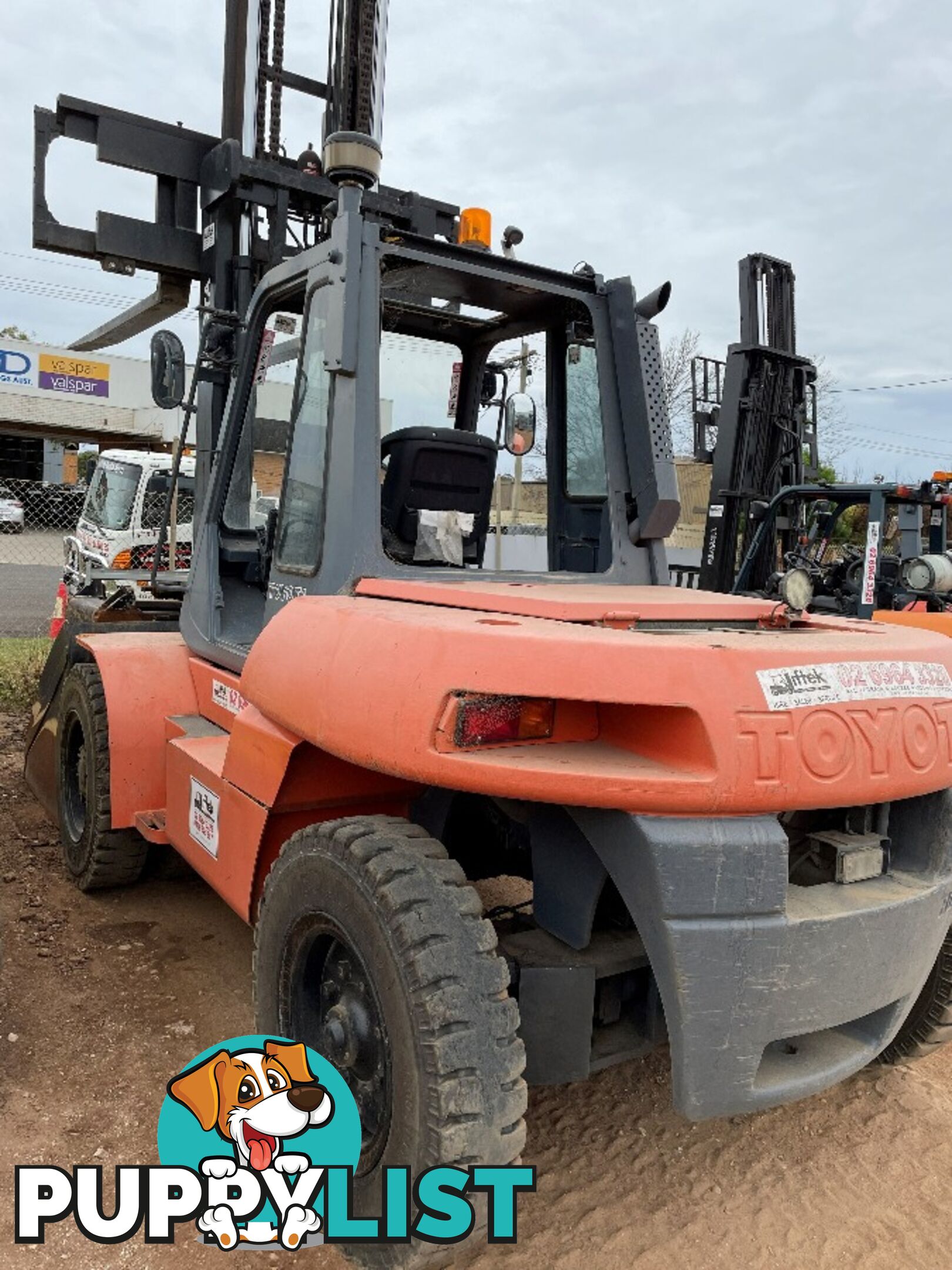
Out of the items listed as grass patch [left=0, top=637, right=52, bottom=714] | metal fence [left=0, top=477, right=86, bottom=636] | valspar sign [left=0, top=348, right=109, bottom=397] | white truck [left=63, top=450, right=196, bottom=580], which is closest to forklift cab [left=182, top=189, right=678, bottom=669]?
grass patch [left=0, top=637, right=52, bottom=714]

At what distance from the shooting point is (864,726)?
2.12m

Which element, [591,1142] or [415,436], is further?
[415,436]

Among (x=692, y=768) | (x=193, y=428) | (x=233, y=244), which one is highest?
(x=233, y=244)

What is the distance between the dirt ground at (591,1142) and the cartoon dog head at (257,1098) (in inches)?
12.5

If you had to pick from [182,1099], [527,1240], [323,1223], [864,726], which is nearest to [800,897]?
[864,726]

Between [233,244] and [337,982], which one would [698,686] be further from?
[233,244]

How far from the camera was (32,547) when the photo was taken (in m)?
25.3

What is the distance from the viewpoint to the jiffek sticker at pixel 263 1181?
210 cm

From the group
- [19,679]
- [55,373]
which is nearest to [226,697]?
[19,679]

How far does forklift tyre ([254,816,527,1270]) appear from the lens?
2051 millimetres

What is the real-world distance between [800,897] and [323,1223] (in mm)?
1336

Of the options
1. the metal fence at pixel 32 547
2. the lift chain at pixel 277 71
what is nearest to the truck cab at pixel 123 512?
the metal fence at pixel 32 547

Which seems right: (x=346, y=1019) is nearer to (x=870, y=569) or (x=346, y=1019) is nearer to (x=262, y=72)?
(x=262, y=72)

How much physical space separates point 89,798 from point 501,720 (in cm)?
280
